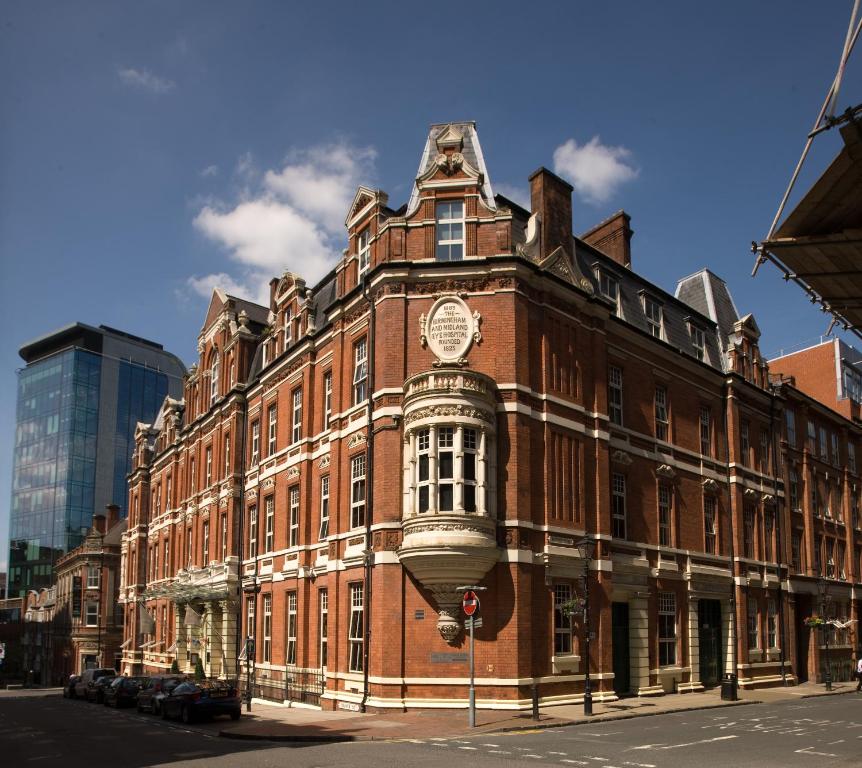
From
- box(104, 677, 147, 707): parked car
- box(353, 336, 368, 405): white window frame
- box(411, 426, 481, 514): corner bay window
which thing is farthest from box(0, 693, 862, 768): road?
box(353, 336, 368, 405): white window frame

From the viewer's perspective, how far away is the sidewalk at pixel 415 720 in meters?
21.8

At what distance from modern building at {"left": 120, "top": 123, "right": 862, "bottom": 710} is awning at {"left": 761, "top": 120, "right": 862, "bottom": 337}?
18.1m

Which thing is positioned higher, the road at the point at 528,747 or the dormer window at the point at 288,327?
the dormer window at the point at 288,327

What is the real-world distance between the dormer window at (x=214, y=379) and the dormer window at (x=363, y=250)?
17607mm

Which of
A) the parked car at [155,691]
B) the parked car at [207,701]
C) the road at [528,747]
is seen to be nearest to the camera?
the road at [528,747]

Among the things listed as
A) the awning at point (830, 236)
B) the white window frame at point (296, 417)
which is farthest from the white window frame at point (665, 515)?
the awning at point (830, 236)

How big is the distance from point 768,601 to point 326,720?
23768mm

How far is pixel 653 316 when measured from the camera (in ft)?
124

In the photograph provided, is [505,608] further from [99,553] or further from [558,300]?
[99,553]

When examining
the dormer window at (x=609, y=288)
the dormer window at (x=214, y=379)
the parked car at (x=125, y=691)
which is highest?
the dormer window at (x=609, y=288)

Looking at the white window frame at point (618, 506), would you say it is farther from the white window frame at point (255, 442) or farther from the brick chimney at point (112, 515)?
the brick chimney at point (112, 515)

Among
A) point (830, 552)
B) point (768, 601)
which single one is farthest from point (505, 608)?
point (830, 552)

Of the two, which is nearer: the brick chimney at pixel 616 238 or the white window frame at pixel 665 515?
the white window frame at pixel 665 515

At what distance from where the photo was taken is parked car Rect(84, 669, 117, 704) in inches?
1588
